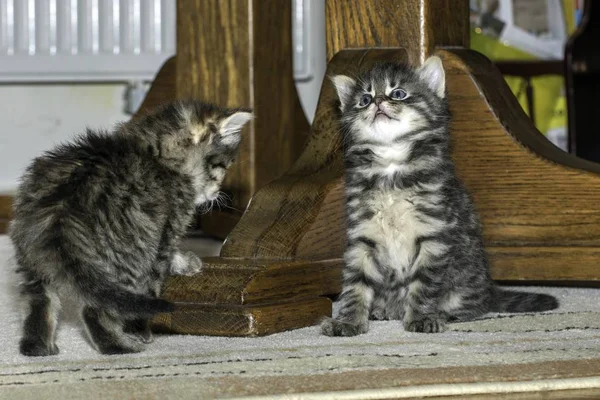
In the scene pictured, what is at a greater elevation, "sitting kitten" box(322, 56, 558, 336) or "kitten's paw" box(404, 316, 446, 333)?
"sitting kitten" box(322, 56, 558, 336)

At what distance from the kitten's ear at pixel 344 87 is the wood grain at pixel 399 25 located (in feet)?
0.49

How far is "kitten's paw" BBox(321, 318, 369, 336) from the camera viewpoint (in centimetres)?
152

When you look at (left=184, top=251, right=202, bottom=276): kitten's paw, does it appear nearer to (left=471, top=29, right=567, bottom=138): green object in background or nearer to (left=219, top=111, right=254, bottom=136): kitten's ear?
(left=219, top=111, right=254, bottom=136): kitten's ear

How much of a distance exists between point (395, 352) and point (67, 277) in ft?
1.41

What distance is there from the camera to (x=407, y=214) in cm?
163

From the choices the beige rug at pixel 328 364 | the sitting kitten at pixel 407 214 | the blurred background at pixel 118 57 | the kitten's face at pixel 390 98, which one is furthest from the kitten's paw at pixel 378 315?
the blurred background at pixel 118 57

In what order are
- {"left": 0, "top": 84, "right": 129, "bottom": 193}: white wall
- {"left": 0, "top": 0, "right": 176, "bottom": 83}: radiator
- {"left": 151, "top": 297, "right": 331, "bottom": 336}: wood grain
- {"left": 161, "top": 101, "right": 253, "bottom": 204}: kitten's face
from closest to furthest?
{"left": 151, "top": 297, "right": 331, "bottom": 336}: wood grain → {"left": 161, "top": 101, "right": 253, "bottom": 204}: kitten's face → {"left": 0, "top": 0, "right": 176, "bottom": 83}: radiator → {"left": 0, "top": 84, "right": 129, "bottom": 193}: white wall

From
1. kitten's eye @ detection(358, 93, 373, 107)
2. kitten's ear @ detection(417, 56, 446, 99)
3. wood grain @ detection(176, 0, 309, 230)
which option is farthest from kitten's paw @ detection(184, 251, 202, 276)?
wood grain @ detection(176, 0, 309, 230)

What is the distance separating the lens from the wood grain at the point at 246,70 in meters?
2.24

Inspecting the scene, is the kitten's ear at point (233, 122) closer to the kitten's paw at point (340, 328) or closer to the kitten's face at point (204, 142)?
the kitten's face at point (204, 142)

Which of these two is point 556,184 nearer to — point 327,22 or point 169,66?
point 327,22

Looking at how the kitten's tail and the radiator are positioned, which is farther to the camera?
the radiator

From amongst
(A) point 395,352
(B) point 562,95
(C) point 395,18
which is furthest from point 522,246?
(B) point 562,95

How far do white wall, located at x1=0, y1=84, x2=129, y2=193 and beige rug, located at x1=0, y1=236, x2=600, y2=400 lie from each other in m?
2.09
